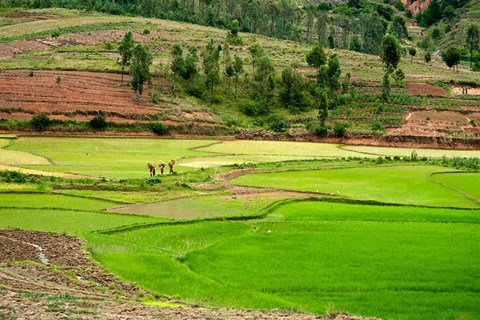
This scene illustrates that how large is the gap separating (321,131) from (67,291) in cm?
7103

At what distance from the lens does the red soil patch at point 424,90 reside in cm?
10788

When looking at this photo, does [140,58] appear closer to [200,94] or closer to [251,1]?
[200,94]

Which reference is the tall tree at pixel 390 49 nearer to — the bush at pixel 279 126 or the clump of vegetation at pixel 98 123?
the bush at pixel 279 126

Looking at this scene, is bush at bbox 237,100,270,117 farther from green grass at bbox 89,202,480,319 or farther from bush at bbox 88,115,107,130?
green grass at bbox 89,202,480,319

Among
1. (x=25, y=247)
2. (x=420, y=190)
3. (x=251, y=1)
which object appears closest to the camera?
(x=25, y=247)

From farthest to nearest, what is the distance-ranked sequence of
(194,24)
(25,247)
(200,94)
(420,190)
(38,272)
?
(194,24) → (200,94) → (420,190) → (25,247) → (38,272)

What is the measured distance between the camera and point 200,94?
100875 millimetres

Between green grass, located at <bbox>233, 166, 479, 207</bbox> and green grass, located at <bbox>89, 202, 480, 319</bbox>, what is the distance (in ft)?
23.5

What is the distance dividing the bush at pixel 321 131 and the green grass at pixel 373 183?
99.5 ft

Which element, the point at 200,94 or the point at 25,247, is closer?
the point at 25,247

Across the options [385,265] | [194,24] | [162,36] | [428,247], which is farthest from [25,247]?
[194,24]

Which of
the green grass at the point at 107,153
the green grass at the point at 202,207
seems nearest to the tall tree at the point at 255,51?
the green grass at the point at 107,153

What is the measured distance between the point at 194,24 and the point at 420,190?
124 metres

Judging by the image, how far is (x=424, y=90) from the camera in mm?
109938
